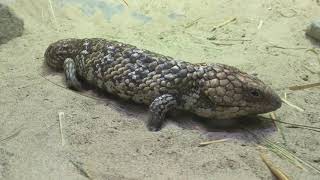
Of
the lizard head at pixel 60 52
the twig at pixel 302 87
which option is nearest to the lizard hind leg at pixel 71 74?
the lizard head at pixel 60 52

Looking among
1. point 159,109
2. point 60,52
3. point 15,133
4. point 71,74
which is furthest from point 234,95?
point 60,52

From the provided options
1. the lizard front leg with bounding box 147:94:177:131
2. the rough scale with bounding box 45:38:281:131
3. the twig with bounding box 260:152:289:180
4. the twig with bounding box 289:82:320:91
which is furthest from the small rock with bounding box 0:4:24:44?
the twig with bounding box 260:152:289:180

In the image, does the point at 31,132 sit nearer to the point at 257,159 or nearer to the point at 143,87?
the point at 143,87

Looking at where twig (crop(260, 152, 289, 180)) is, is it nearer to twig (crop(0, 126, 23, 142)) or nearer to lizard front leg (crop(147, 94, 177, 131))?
lizard front leg (crop(147, 94, 177, 131))

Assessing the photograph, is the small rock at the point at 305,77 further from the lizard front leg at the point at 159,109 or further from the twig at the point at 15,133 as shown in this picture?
the twig at the point at 15,133

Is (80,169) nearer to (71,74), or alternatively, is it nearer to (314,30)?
(71,74)

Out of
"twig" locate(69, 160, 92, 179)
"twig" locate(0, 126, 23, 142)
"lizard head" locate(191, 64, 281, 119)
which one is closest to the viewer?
"twig" locate(69, 160, 92, 179)

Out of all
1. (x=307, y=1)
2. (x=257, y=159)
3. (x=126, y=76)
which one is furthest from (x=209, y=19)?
(x=257, y=159)
